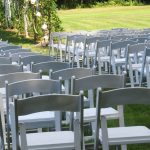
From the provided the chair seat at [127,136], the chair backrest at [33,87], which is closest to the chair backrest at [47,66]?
the chair backrest at [33,87]

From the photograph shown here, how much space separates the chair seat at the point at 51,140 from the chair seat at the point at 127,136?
36 centimetres

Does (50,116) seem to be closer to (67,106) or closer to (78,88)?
(78,88)

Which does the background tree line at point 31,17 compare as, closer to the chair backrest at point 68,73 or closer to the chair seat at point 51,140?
the chair backrest at point 68,73

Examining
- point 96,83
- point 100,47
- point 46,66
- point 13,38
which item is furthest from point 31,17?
point 96,83

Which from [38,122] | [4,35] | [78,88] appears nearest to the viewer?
[78,88]

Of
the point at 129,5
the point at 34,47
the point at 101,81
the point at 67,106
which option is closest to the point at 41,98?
the point at 67,106

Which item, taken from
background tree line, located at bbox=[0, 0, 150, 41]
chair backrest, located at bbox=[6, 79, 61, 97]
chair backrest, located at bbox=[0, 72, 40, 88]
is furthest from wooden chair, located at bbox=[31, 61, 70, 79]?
background tree line, located at bbox=[0, 0, 150, 41]

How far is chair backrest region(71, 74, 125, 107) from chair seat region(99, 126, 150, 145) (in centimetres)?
47

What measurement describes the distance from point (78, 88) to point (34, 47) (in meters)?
14.1

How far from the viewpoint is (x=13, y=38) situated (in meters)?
A: 22.8

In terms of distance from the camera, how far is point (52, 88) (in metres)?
5.12

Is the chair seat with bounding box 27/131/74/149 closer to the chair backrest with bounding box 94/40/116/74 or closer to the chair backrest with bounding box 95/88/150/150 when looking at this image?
the chair backrest with bounding box 95/88/150/150

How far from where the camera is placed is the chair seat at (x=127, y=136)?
4.77 m

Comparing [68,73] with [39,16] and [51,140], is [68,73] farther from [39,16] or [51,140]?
[39,16]
